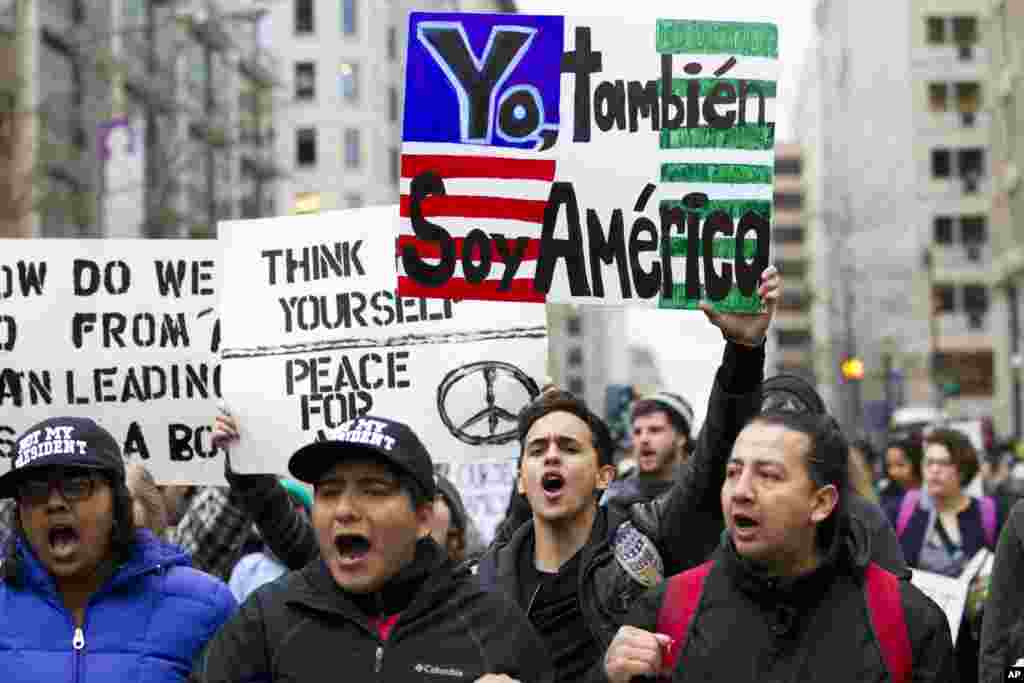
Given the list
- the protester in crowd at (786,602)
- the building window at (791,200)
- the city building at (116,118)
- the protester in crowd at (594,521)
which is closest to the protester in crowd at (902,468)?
the protester in crowd at (594,521)

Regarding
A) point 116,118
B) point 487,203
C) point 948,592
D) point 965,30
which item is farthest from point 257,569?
point 965,30

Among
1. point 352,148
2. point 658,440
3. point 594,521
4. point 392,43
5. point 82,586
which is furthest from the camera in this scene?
point 392,43

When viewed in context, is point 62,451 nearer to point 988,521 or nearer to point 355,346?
point 355,346

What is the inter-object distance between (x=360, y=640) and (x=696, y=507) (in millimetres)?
1067

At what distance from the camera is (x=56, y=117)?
123 ft

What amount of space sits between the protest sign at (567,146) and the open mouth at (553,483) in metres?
0.68

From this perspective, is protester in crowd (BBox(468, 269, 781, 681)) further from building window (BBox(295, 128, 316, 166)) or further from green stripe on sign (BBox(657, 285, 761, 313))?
building window (BBox(295, 128, 316, 166))

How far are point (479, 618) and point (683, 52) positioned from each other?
2.40 meters

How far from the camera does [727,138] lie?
586 centimetres

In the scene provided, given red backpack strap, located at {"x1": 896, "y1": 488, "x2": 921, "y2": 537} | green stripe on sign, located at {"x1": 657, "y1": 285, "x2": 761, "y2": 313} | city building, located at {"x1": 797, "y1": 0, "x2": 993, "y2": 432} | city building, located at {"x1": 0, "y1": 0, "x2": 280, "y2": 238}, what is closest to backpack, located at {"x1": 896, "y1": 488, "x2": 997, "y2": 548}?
red backpack strap, located at {"x1": 896, "y1": 488, "x2": 921, "y2": 537}

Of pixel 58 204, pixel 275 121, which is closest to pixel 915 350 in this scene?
pixel 275 121

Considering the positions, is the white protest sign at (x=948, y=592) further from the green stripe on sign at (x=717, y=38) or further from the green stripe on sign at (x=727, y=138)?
the green stripe on sign at (x=717, y=38)

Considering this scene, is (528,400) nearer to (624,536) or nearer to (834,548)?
(624,536)

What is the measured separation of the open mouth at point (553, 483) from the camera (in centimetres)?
555
